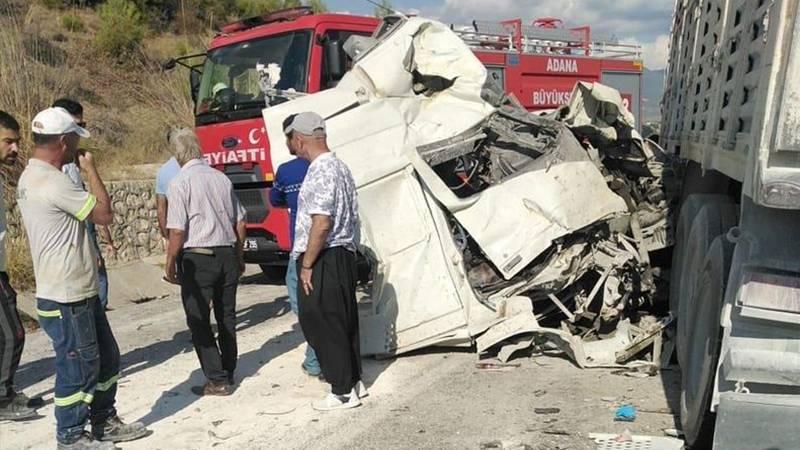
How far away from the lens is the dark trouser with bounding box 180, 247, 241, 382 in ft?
15.8

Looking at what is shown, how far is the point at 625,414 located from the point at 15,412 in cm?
369

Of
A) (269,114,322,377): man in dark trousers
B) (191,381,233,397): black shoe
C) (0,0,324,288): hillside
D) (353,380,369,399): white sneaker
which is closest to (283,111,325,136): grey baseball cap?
(269,114,322,377): man in dark trousers

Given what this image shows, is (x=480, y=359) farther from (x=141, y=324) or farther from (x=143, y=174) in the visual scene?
(x=143, y=174)

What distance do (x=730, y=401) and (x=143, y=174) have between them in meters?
10.5

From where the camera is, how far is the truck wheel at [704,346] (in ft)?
10.8

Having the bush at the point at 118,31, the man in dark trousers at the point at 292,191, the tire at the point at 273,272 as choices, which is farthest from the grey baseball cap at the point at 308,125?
the bush at the point at 118,31

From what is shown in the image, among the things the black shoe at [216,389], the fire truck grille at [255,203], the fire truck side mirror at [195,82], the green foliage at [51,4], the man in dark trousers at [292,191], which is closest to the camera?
the black shoe at [216,389]

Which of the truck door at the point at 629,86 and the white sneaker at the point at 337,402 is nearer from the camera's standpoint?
the white sneaker at the point at 337,402

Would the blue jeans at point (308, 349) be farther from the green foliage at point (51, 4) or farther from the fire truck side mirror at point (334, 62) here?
the green foliage at point (51, 4)

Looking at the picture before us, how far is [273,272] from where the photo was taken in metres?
9.44

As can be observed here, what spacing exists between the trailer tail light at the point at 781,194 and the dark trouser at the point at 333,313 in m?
2.56

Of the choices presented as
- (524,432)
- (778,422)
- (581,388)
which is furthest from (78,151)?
(778,422)

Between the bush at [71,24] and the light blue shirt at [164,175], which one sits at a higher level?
the bush at [71,24]

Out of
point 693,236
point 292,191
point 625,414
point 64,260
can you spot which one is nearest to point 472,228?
point 292,191
